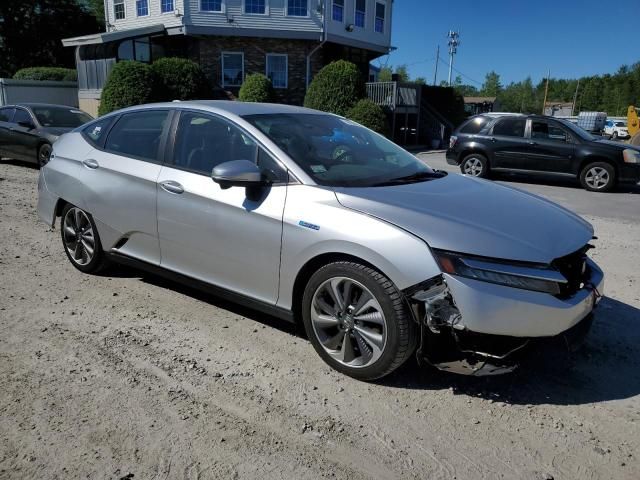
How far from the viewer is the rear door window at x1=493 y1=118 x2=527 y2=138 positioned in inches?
493

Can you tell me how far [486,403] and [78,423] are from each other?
2182 mm

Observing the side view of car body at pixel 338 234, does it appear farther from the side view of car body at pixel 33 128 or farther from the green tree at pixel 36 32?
the green tree at pixel 36 32

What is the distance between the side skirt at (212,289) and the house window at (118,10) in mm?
26346

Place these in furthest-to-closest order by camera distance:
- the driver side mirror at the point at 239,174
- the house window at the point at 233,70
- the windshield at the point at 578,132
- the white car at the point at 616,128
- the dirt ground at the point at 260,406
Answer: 1. the white car at the point at 616,128
2. the house window at the point at 233,70
3. the windshield at the point at 578,132
4. the driver side mirror at the point at 239,174
5. the dirt ground at the point at 260,406

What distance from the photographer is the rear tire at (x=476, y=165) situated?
1293 cm

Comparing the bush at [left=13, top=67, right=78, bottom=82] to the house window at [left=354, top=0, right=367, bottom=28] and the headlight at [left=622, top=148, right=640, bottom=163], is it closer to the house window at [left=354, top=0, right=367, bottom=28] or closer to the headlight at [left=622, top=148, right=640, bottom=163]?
the house window at [left=354, top=0, right=367, bottom=28]

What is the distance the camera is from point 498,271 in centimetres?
278

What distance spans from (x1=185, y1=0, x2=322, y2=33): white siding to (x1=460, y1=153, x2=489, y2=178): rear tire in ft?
46.5

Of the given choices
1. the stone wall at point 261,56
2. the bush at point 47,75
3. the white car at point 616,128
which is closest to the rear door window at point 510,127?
the stone wall at point 261,56

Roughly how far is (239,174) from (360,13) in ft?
86.0

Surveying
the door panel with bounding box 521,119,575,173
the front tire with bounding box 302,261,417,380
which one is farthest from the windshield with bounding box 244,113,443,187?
the door panel with bounding box 521,119,575,173

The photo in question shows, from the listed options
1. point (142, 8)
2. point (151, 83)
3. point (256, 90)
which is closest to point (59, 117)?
point (151, 83)

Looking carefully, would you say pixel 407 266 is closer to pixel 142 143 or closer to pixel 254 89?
pixel 142 143

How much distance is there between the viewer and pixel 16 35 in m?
36.1
